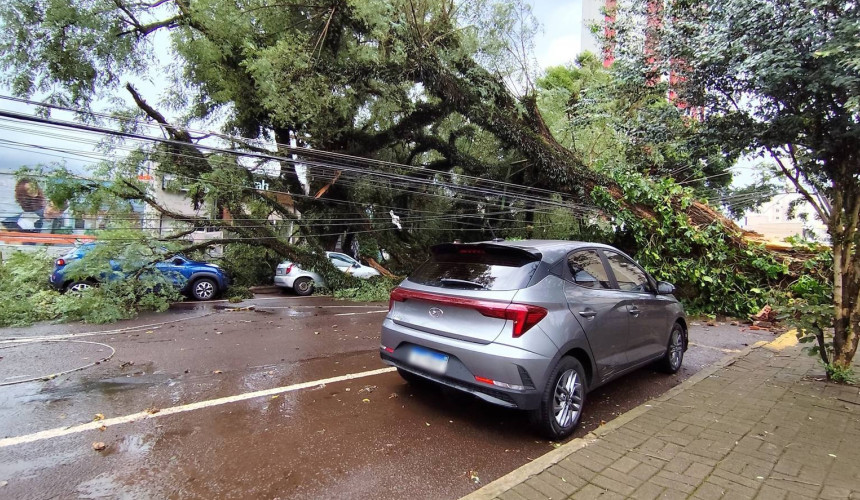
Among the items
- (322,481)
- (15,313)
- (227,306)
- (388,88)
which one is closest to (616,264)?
(322,481)

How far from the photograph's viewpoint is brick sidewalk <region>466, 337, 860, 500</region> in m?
2.68

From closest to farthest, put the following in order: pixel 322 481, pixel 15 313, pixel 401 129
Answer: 1. pixel 322 481
2. pixel 15 313
3. pixel 401 129

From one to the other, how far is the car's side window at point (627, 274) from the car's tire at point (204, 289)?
11644 mm

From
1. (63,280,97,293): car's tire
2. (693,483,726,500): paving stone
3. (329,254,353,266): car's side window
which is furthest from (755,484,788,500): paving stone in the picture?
(329,254,353,266): car's side window

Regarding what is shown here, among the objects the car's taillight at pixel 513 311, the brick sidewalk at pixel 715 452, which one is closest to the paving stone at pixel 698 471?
the brick sidewalk at pixel 715 452

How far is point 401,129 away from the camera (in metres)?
13.7

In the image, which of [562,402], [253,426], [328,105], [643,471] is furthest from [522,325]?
[328,105]

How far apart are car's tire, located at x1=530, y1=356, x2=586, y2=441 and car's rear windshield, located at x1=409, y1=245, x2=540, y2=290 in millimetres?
763

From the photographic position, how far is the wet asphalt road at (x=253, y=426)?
2805mm

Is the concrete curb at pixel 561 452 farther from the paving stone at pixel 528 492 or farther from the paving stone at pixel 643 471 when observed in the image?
the paving stone at pixel 643 471

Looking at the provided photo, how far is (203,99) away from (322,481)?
43.1 ft

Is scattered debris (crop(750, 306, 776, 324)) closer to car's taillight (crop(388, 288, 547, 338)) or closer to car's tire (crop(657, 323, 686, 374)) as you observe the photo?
car's tire (crop(657, 323, 686, 374))

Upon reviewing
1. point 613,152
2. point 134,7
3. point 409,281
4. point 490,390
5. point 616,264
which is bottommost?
point 490,390

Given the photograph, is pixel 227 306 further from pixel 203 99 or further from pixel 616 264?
pixel 616 264
